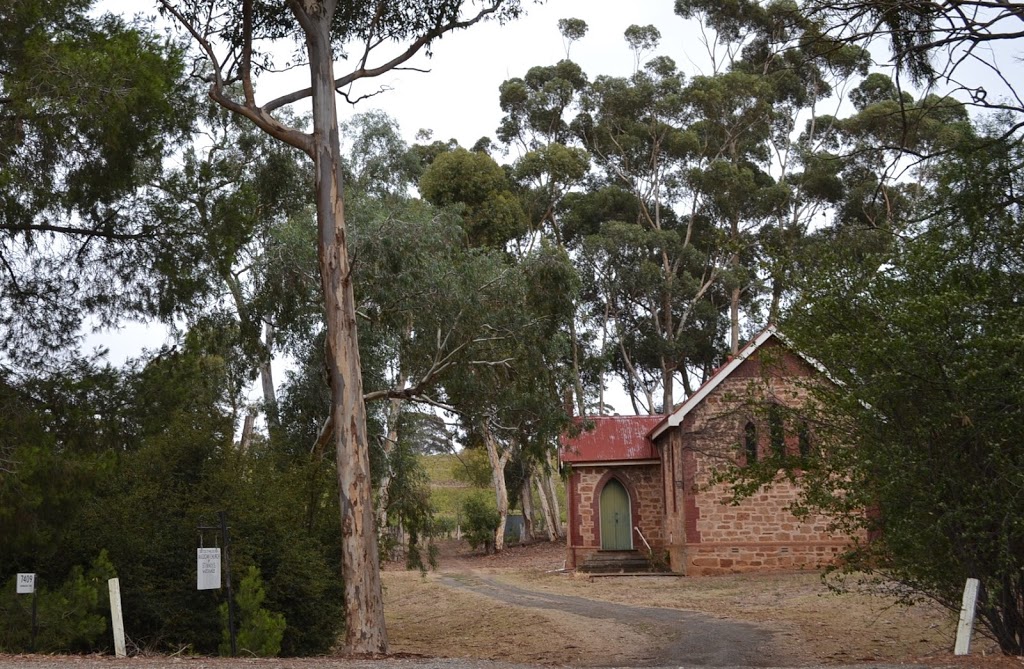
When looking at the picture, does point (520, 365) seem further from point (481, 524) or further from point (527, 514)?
point (527, 514)

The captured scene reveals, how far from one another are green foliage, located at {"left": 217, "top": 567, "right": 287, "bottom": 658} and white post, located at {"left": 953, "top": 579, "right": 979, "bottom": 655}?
26.0ft

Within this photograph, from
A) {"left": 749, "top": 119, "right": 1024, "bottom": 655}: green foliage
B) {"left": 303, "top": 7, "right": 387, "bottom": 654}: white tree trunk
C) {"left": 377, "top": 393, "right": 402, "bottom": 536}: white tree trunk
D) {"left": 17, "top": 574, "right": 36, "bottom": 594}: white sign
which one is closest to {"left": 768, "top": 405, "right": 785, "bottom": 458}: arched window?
{"left": 749, "top": 119, "right": 1024, "bottom": 655}: green foliage

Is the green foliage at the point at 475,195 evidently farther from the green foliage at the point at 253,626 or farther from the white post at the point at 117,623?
the white post at the point at 117,623

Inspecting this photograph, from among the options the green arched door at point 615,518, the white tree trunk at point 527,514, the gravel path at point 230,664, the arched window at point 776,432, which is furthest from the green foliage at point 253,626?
the white tree trunk at point 527,514

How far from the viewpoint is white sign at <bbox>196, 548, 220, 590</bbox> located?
12.3 m

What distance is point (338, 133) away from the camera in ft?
51.8

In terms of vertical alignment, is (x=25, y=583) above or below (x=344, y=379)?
below

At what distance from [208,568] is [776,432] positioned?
7334 millimetres

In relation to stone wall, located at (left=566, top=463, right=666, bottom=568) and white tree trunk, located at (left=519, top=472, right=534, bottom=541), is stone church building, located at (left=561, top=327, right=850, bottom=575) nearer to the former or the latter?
stone wall, located at (left=566, top=463, right=666, bottom=568)

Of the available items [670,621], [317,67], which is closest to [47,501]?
[317,67]

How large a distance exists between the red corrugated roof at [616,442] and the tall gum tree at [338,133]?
1739 centimetres

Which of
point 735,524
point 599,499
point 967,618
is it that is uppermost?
point 599,499

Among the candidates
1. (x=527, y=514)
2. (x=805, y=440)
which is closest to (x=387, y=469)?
(x=805, y=440)

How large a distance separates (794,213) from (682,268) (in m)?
5.10
